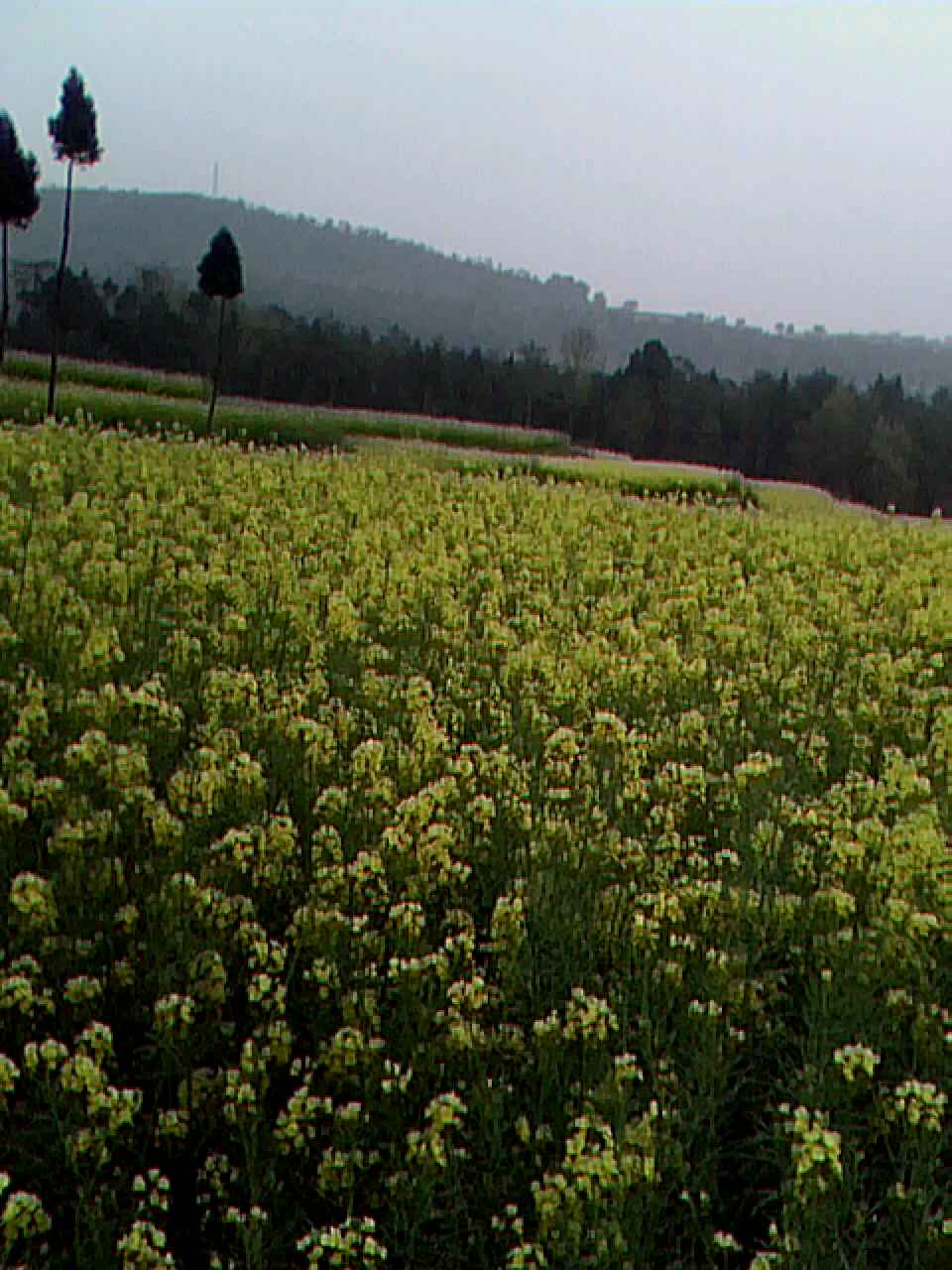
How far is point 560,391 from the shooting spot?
198 ft

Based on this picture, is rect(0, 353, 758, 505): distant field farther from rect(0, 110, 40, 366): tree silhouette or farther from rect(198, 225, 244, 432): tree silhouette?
rect(0, 110, 40, 366): tree silhouette

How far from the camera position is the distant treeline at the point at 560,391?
48.4 m

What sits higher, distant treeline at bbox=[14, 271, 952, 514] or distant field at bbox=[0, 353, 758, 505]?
distant treeline at bbox=[14, 271, 952, 514]

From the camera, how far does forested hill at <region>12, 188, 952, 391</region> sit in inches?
4331

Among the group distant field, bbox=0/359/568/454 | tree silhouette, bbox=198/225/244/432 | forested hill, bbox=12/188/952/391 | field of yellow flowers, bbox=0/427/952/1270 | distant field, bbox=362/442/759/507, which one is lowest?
field of yellow flowers, bbox=0/427/952/1270

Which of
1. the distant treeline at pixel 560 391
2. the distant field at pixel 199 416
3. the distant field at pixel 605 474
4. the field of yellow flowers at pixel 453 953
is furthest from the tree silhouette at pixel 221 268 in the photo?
the distant treeline at pixel 560 391

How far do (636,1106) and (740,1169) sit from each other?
409mm

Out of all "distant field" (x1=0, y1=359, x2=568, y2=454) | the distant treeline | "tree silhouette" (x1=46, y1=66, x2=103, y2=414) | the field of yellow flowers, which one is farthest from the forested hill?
the field of yellow flowers

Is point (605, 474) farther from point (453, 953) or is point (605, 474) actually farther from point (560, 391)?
point (560, 391)

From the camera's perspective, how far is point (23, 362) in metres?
37.3

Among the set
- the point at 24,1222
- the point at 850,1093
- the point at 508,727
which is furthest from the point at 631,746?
the point at 24,1222

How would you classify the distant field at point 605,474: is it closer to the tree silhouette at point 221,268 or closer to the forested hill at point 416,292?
the tree silhouette at point 221,268

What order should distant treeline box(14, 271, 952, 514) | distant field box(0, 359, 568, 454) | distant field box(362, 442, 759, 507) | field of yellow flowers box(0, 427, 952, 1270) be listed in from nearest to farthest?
field of yellow flowers box(0, 427, 952, 1270) < distant field box(362, 442, 759, 507) < distant field box(0, 359, 568, 454) < distant treeline box(14, 271, 952, 514)

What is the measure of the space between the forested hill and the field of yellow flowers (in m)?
82.3
